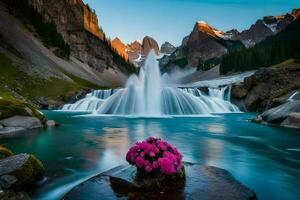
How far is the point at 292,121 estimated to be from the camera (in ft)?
116

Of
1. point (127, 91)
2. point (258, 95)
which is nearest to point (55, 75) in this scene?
point (127, 91)

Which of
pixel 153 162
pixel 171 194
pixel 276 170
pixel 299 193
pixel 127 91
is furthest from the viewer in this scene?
pixel 127 91

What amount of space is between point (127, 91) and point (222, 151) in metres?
39.4

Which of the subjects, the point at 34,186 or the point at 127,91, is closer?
the point at 34,186

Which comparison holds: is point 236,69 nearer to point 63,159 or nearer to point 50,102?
point 50,102

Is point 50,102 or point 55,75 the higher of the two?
point 55,75

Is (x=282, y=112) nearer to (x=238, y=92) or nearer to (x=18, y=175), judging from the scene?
(x=18, y=175)

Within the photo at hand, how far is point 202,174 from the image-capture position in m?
12.5

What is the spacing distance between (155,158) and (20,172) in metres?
5.09

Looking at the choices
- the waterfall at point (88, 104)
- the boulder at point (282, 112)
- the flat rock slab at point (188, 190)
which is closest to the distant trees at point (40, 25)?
the waterfall at point (88, 104)

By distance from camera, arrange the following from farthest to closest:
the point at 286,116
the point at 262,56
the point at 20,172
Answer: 1. the point at 262,56
2. the point at 286,116
3. the point at 20,172

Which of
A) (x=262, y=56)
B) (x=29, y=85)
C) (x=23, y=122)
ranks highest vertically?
(x=262, y=56)

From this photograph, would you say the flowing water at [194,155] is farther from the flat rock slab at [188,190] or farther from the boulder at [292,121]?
the boulder at [292,121]

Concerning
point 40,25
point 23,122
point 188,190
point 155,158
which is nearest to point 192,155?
point 155,158
